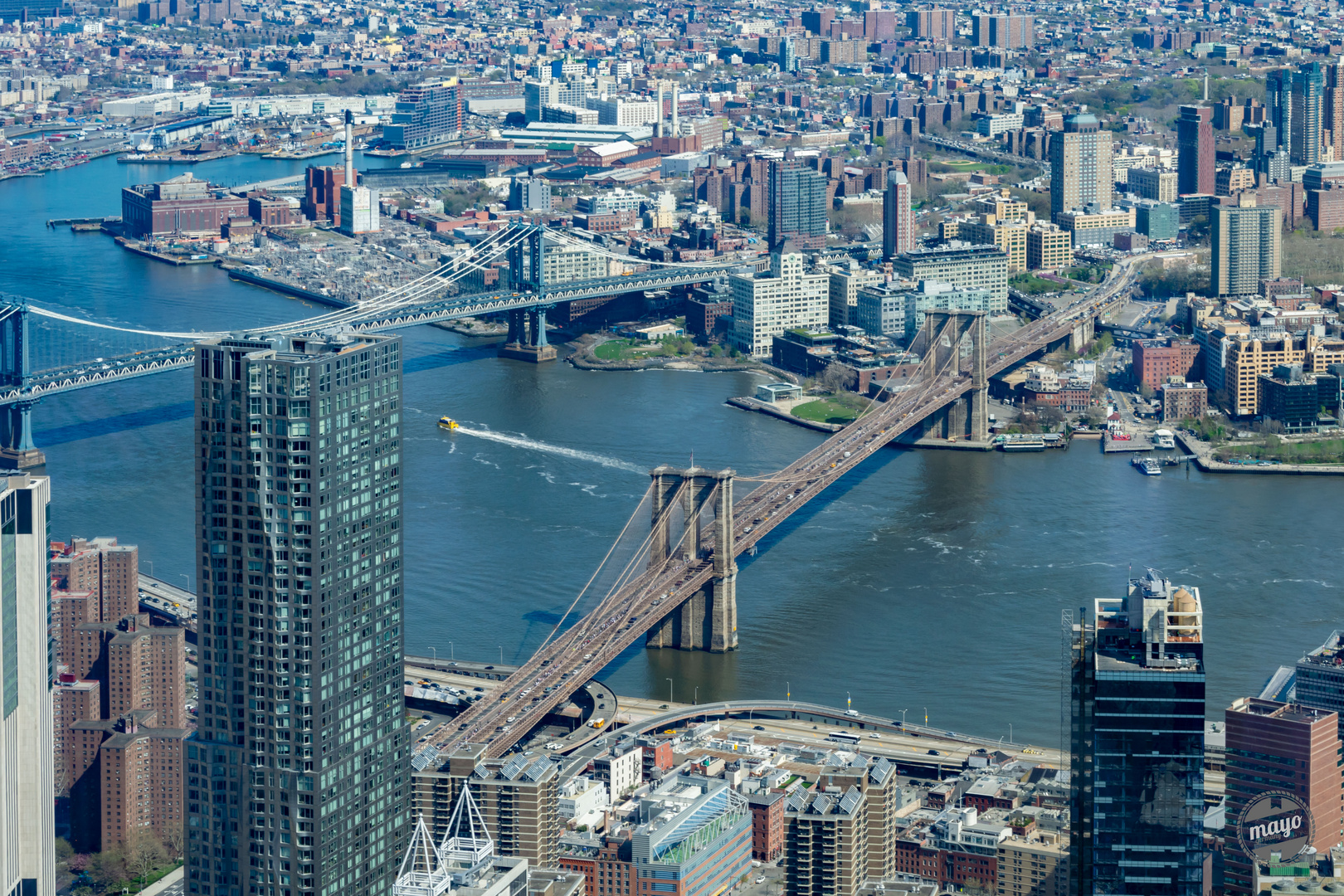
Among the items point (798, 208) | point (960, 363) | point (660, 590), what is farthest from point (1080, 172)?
point (660, 590)

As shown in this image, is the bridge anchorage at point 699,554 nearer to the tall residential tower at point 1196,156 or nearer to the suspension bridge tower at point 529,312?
the suspension bridge tower at point 529,312

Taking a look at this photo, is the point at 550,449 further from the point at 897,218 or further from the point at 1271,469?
the point at 897,218

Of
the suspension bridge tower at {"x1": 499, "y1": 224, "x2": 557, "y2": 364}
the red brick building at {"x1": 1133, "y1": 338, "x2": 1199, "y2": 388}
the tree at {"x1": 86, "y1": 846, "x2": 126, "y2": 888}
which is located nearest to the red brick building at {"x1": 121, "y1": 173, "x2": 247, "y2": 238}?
the suspension bridge tower at {"x1": 499, "y1": 224, "x2": 557, "y2": 364}

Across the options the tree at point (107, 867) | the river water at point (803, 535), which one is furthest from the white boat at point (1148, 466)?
the tree at point (107, 867)

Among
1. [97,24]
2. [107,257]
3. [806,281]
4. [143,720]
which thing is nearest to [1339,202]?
[806,281]

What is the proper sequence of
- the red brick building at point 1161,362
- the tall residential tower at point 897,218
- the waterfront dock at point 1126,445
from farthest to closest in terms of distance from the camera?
the tall residential tower at point 897,218
the red brick building at point 1161,362
the waterfront dock at point 1126,445

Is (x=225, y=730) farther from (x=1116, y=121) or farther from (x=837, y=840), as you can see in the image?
(x=1116, y=121)
